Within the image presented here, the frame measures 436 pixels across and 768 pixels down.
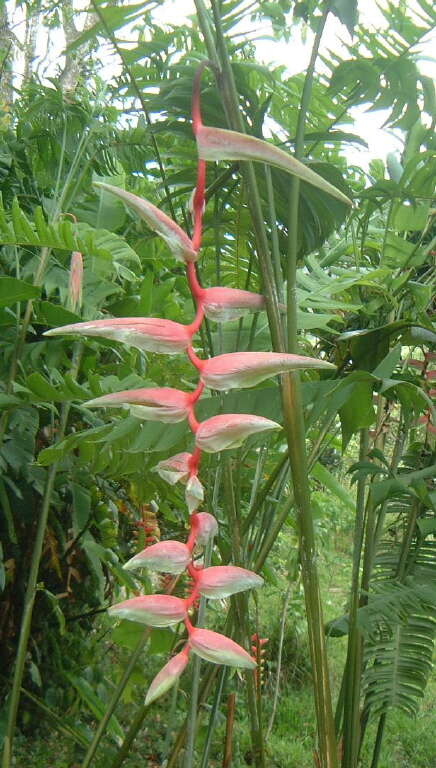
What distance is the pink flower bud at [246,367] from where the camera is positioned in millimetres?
347

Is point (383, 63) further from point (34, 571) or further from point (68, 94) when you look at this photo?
point (68, 94)

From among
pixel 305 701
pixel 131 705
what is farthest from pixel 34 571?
pixel 305 701

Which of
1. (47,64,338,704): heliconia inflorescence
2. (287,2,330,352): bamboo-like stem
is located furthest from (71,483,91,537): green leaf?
(47,64,338,704): heliconia inflorescence

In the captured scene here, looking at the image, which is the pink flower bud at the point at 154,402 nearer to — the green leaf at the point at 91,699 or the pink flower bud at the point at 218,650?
the pink flower bud at the point at 218,650

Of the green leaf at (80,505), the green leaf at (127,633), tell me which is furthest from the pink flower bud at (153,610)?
the green leaf at (127,633)

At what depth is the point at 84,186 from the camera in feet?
4.70

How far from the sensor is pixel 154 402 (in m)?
0.36

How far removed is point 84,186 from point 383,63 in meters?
0.82

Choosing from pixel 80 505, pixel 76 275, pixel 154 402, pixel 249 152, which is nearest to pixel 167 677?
pixel 154 402

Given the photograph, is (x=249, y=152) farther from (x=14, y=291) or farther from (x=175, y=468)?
(x=14, y=291)

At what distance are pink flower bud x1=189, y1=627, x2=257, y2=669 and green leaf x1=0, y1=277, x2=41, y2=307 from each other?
612mm

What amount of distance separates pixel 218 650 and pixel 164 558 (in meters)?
0.05

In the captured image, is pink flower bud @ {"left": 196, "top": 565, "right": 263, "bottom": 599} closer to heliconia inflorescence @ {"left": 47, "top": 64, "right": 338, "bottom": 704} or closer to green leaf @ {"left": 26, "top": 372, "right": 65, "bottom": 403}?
heliconia inflorescence @ {"left": 47, "top": 64, "right": 338, "bottom": 704}

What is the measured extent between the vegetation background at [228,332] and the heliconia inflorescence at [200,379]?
0.20 m
